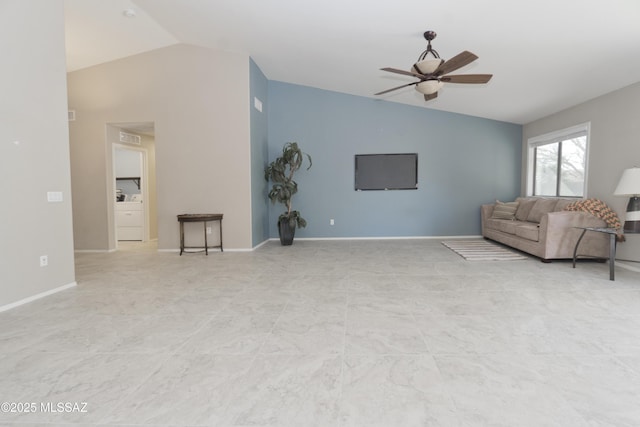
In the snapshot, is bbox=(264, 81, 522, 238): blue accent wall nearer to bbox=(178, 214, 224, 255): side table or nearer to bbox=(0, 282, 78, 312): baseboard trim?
bbox=(178, 214, 224, 255): side table

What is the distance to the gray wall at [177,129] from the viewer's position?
5547mm

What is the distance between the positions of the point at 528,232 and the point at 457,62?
3.02 m

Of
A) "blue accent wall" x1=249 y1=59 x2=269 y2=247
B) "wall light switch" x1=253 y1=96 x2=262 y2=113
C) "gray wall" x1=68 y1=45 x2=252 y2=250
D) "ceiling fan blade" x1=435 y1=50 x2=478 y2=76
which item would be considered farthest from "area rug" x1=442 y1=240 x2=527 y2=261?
"wall light switch" x1=253 y1=96 x2=262 y2=113

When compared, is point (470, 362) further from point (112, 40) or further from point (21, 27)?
point (112, 40)

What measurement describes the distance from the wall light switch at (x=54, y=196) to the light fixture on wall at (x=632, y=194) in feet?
20.3

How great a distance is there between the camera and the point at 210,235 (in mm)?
5777

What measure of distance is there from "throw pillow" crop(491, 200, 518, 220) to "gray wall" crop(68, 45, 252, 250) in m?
4.65

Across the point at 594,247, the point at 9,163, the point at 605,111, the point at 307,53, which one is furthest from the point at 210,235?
the point at 605,111

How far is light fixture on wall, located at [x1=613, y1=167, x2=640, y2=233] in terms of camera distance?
3646mm

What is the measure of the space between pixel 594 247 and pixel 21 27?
7104 millimetres

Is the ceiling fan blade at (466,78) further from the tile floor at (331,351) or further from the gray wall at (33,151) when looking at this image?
the gray wall at (33,151)

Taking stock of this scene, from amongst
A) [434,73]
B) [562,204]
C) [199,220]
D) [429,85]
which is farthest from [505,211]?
[199,220]

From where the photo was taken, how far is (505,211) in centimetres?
615

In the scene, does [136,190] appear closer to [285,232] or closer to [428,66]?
[285,232]
